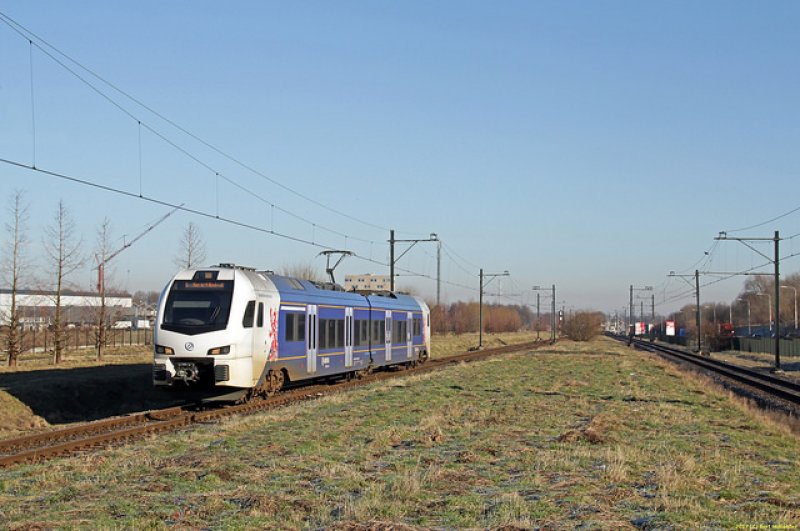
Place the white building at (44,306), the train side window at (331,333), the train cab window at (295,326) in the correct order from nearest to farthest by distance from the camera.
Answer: the train cab window at (295,326), the train side window at (331,333), the white building at (44,306)

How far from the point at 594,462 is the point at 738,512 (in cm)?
358

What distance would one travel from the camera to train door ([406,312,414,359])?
42.1m

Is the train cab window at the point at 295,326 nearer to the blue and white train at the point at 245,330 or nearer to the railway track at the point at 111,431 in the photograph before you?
the blue and white train at the point at 245,330

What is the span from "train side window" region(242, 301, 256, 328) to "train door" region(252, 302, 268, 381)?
21cm

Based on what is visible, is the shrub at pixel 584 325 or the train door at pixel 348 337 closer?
the train door at pixel 348 337

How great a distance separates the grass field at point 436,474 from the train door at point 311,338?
231 inches

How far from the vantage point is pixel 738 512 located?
9.05m

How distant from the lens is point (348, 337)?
31297 mm

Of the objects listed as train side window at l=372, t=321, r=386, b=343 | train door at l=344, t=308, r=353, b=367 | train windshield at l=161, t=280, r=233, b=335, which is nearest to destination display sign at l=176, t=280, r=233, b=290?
train windshield at l=161, t=280, r=233, b=335

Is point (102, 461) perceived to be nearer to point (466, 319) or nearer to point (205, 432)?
point (205, 432)

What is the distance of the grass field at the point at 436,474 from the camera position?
8922mm

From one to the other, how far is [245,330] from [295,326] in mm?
3933

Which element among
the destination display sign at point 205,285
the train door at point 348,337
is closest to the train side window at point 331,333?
the train door at point 348,337

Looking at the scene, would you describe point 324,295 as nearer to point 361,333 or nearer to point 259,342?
point 361,333
